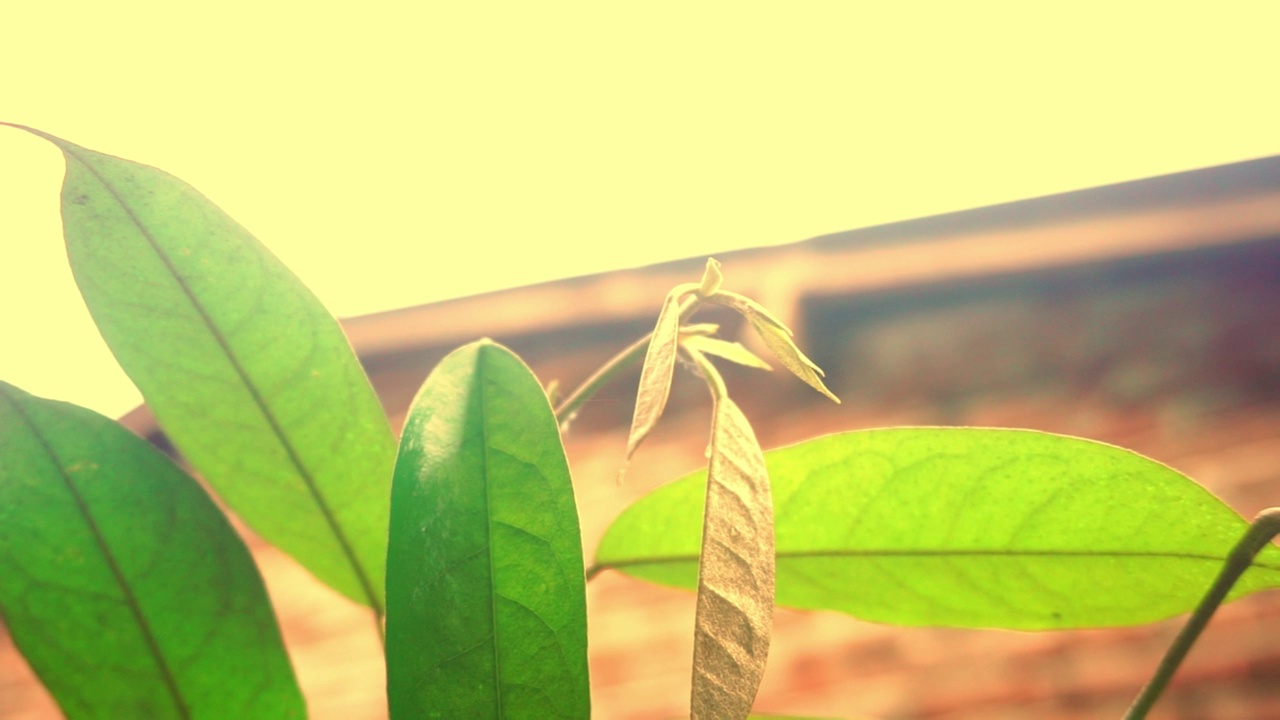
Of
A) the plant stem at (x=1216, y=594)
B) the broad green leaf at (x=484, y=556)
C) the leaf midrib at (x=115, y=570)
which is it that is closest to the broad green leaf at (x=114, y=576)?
the leaf midrib at (x=115, y=570)

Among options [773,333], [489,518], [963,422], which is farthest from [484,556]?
[963,422]

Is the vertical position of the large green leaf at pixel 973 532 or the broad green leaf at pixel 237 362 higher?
the broad green leaf at pixel 237 362

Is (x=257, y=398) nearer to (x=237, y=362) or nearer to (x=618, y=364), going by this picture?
(x=237, y=362)

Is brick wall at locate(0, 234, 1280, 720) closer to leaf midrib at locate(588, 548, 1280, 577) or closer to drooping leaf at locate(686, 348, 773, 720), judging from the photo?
leaf midrib at locate(588, 548, 1280, 577)

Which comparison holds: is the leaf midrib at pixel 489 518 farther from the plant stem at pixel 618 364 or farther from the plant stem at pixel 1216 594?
the plant stem at pixel 1216 594

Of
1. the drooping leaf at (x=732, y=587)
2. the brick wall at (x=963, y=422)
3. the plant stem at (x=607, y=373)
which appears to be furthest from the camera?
the brick wall at (x=963, y=422)

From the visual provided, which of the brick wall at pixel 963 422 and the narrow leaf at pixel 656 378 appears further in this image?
the brick wall at pixel 963 422

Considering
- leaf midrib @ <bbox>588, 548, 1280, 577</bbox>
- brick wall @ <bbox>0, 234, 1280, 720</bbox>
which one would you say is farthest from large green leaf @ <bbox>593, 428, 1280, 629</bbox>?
brick wall @ <bbox>0, 234, 1280, 720</bbox>
